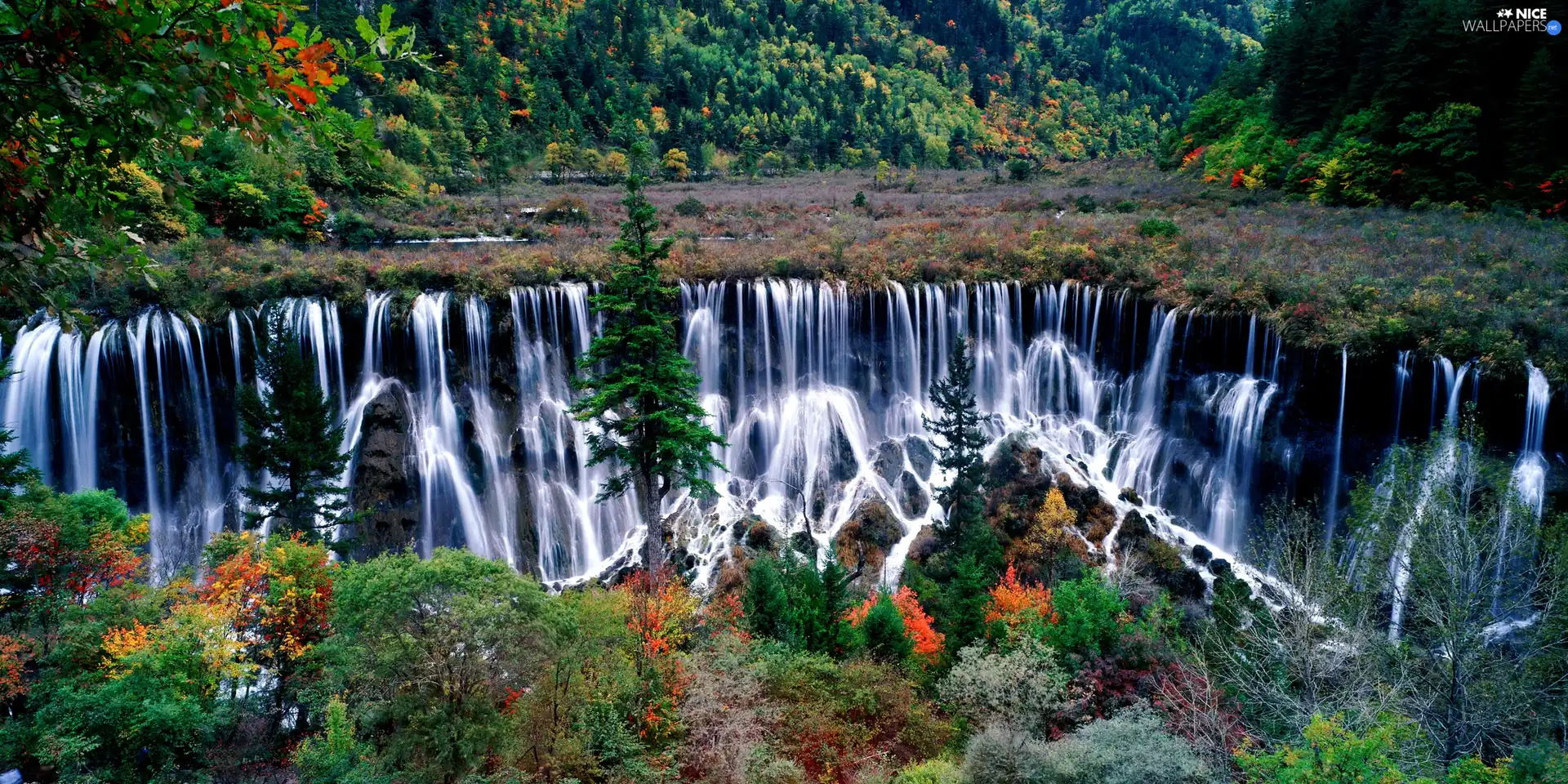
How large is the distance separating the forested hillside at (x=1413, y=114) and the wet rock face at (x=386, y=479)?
48.0 meters

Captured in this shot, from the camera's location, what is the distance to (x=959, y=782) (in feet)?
45.4

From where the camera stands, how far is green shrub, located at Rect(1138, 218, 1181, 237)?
37.3 m

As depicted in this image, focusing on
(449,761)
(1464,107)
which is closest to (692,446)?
(449,761)

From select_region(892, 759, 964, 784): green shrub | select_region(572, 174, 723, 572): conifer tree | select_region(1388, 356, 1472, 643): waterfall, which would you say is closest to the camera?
select_region(892, 759, 964, 784): green shrub

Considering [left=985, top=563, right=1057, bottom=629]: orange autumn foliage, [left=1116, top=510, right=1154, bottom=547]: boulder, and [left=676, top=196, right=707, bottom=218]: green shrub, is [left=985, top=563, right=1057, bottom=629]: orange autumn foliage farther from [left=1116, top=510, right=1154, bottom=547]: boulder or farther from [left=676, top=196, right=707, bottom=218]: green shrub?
[left=676, top=196, right=707, bottom=218]: green shrub

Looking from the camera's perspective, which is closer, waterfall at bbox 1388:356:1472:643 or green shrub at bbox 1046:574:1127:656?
waterfall at bbox 1388:356:1472:643

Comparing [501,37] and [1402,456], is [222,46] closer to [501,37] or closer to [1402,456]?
[1402,456]

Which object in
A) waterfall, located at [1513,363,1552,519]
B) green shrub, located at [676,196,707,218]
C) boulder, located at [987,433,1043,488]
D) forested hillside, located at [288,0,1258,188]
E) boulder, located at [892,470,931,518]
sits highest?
forested hillside, located at [288,0,1258,188]

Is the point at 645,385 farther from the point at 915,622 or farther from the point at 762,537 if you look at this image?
the point at 762,537

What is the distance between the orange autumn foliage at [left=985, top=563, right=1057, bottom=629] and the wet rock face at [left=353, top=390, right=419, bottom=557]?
67.3ft

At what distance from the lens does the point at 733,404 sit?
109ft

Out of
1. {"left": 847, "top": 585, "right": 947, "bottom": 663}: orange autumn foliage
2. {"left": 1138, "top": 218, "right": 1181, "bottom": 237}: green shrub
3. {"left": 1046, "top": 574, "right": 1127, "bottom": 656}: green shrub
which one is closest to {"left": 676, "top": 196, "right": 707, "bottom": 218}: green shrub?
{"left": 1138, "top": 218, "right": 1181, "bottom": 237}: green shrub

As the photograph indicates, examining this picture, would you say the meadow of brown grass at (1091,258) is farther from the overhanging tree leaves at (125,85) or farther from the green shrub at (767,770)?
the green shrub at (767,770)

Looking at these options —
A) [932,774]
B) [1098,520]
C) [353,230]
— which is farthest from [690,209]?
[932,774]
